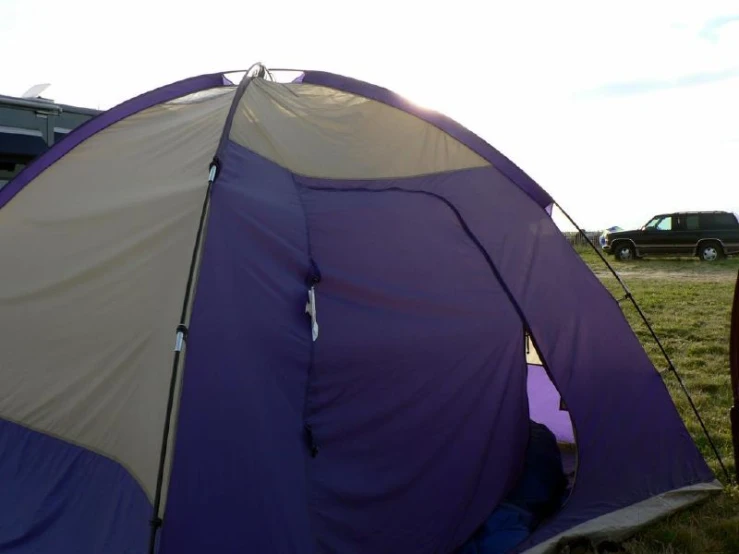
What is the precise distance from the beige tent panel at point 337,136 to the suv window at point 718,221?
1784 centimetres

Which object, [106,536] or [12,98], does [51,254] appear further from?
[12,98]

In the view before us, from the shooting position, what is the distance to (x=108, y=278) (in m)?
3.02

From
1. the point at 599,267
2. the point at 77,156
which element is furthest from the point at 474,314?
the point at 599,267

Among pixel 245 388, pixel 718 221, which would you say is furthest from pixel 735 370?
pixel 718 221

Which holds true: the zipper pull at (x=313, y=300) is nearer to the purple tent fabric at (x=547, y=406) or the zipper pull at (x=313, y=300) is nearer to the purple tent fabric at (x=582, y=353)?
the purple tent fabric at (x=582, y=353)

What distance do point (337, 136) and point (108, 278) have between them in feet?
3.96

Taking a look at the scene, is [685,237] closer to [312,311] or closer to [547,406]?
[547,406]

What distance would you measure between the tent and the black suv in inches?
682

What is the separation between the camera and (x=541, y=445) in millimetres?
4090

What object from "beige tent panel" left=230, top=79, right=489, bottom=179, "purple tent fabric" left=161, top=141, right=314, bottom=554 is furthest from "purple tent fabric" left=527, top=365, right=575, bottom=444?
"purple tent fabric" left=161, top=141, right=314, bottom=554

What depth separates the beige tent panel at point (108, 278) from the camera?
270 cm

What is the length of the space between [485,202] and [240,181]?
129 centimetres

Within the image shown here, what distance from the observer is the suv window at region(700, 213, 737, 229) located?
19.5 metres

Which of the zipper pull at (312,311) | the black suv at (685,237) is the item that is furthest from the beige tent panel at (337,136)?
the black suv at (685,237)
